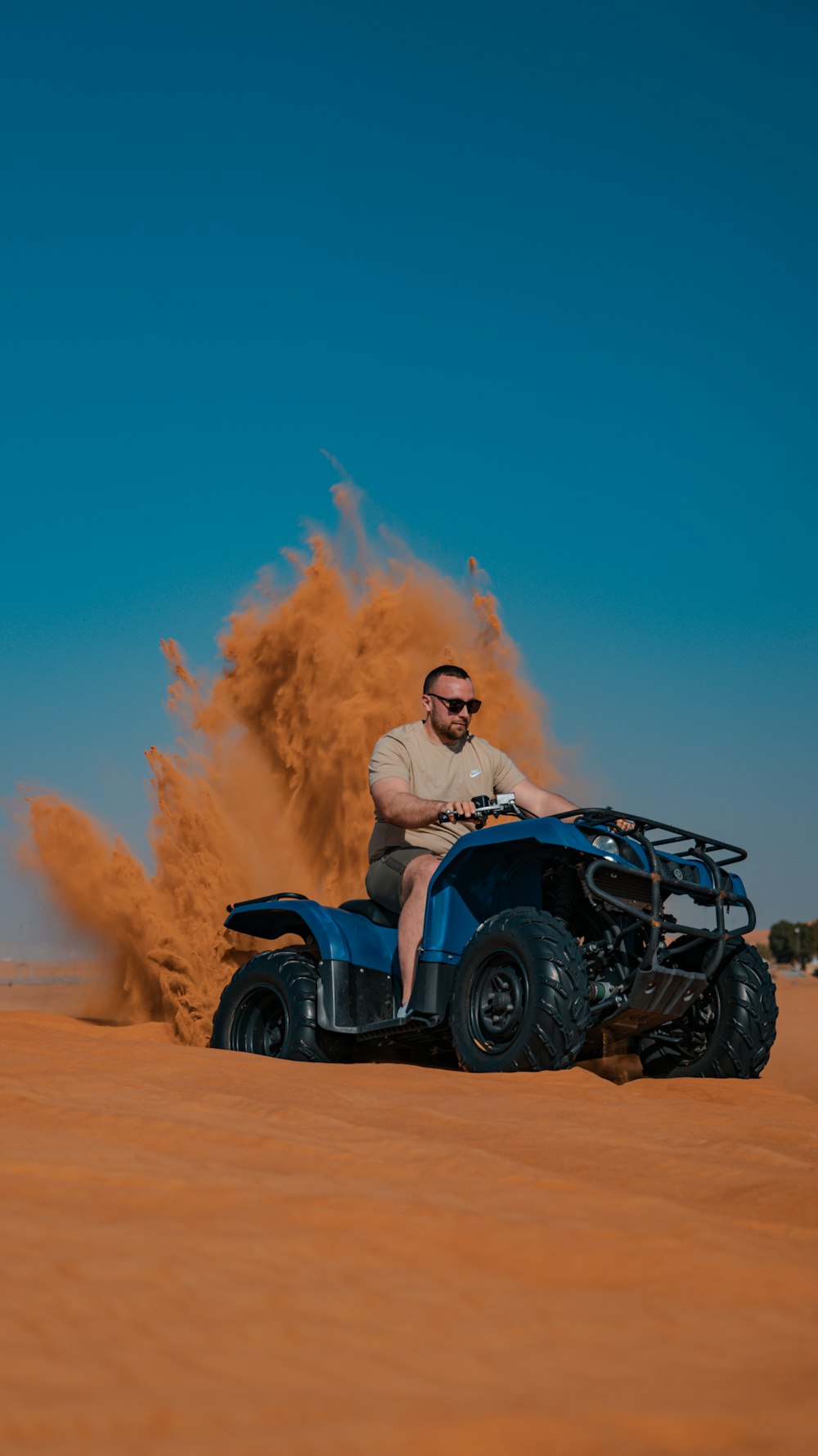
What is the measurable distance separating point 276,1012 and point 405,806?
1637mm

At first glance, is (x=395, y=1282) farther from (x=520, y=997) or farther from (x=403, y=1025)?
(x=403, y=1025)

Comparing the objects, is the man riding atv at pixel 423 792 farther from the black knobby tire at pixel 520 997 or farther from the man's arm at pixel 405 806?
the black knobby tire at pixel 520 997

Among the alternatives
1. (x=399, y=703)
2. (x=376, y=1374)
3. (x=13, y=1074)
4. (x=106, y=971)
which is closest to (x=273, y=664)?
(x=399, y=703)

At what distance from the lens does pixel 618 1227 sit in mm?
2227

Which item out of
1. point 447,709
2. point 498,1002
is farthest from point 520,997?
point 447,709

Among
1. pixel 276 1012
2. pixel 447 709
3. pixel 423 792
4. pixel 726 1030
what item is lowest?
pixel 276 1012

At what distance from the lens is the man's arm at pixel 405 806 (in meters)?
5.56

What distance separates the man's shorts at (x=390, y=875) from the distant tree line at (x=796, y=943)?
6501 cm

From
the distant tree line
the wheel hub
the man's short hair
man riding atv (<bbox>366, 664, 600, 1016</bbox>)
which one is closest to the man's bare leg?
man riding atv (<bbox>366, 664, 600, 1016</bbox>)

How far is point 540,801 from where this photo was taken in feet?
20.5

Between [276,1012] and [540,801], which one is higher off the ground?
[540,801]

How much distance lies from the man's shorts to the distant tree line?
213 feet

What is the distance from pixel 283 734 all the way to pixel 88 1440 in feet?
31.9

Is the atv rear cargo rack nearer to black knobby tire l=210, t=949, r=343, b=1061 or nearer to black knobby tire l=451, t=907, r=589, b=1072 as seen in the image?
black knobby tire l=451, t=907, r=589, b=1072
